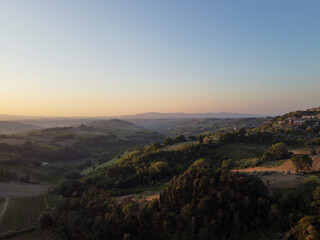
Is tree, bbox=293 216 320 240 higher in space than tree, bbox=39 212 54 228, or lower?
higher

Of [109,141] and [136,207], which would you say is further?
[109,141]

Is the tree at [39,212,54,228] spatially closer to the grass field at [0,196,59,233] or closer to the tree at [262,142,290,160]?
the grass field at [0,196,59,233]

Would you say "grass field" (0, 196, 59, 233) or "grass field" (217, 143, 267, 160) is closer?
"grass field" (0, 196, 59, 233)

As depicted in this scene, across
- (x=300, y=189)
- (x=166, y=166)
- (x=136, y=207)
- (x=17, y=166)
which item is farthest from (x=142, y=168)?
(x=17, y=166)

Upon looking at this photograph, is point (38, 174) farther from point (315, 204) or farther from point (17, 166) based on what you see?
point (315, 204)

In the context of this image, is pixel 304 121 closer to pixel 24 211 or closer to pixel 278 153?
pixel 278 153

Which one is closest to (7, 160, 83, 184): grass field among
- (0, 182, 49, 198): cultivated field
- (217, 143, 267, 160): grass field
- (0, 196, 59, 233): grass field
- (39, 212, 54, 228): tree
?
(0, 182, 49, 198): cultivated field

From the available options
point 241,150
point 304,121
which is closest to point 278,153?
point 241,150

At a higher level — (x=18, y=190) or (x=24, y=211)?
(x=24, y=211)
